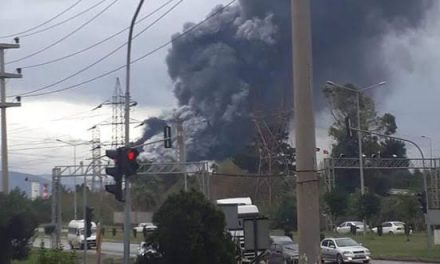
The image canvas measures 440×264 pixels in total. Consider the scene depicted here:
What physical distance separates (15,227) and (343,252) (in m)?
20.6

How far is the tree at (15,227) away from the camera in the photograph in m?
45.1

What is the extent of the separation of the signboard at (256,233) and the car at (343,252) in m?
30.0

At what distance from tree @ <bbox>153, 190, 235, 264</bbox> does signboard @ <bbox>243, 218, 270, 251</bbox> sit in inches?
56.3

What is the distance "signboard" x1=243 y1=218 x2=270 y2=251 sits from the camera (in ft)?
82.7

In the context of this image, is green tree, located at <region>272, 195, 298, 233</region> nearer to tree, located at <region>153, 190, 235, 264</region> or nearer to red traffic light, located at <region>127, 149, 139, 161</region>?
red traffic light, located at <region>127, 149, 139, 161</region>

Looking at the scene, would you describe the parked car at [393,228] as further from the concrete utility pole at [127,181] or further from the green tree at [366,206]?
the concrete utility pole at [127,181]

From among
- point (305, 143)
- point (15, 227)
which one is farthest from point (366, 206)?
point (305, 143)

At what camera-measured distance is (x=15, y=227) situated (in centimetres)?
4553

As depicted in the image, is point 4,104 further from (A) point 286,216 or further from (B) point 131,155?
(B) point 131,155

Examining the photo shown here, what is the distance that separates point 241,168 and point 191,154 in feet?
86.6

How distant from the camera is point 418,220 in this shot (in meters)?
106

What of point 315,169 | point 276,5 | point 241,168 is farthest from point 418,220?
point 315,169

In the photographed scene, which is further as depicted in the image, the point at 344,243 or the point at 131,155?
the point at 344,243

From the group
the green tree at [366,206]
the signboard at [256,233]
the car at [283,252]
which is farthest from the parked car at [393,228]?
the signboard at [256,233]
